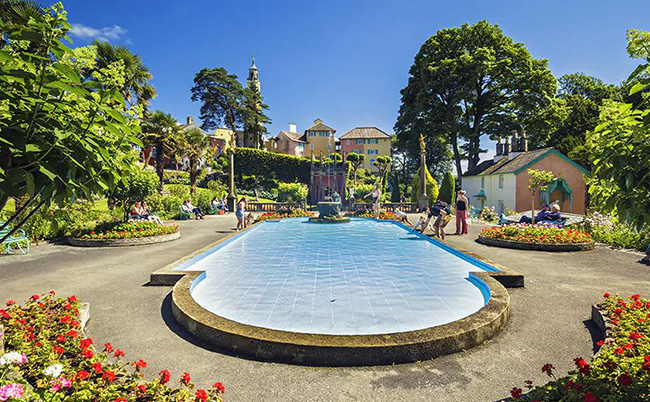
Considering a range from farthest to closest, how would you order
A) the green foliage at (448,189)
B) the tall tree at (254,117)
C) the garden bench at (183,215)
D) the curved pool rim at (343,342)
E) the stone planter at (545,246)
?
the tall tree at (254,117) < the green foliage at (448,189) < the garden bench at (183,215) < the stone planter at (545,246) < the curved pool rim at (343,342)

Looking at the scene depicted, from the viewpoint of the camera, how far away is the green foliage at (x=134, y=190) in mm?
14977

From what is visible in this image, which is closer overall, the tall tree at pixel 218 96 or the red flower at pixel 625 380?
the red flower at pixel 625 380

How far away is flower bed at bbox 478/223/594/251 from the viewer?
40.2 ft

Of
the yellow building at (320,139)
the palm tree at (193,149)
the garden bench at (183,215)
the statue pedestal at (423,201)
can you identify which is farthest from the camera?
the yellow building at (320,139)

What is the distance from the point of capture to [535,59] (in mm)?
40656

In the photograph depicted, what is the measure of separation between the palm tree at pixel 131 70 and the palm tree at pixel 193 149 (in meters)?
4.90

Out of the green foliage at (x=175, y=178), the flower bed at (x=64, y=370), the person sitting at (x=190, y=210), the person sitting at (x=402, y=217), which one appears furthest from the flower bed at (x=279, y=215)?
the green foliage at (x=175, y=178)

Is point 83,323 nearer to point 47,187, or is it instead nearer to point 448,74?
point 47,187

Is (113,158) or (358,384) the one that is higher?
(113,158)

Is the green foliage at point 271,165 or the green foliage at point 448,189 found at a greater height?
the green foliage at point 271,165

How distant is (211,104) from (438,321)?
228 feet

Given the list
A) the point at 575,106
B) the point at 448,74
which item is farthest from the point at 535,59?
the point at 448,74

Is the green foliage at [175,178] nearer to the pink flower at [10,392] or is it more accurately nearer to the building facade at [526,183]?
the building facade at [526,183]

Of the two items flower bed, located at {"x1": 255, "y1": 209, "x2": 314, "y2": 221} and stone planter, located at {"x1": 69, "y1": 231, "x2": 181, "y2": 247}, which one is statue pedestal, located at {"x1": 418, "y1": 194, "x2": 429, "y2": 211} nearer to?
flower bed, located at {"x1": 255, "y1": 209, "x2": 314, "y2": 221}
